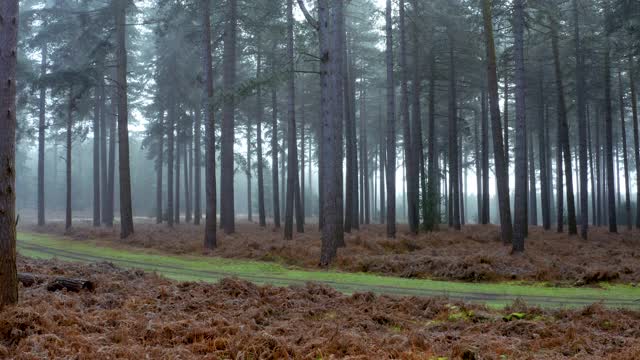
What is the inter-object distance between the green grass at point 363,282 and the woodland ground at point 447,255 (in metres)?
0.84

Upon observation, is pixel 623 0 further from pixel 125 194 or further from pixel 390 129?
pixel 125 194

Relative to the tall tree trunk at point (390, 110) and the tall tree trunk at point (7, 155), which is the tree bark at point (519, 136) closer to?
the tall tree trunk at point (390, 110)

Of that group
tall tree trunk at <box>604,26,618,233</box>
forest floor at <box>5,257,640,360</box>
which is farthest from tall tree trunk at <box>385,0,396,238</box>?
forest floor at <box>5,257,640,360</box>

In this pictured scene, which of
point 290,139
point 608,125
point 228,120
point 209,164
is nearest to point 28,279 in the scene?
point 209,164

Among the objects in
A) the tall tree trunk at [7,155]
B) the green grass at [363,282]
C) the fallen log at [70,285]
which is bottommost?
the green grass at [363,282]

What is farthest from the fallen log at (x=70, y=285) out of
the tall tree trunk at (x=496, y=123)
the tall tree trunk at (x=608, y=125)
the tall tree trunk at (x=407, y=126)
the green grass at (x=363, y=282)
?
the tall tree trunk at (x=608, y=125)

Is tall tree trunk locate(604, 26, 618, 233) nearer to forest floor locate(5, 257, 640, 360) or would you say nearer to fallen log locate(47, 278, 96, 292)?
forest floor locate(5, 257, 640, 360)

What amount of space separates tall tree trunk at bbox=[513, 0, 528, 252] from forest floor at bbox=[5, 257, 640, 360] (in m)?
9.41

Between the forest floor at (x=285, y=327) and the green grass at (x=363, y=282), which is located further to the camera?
the green grass at (x=363, y=282)

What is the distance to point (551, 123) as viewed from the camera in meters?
37.8

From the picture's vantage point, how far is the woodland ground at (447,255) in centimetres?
1398

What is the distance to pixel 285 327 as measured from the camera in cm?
700

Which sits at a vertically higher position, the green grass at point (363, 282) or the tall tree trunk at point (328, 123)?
the tall tree trunk at point (328, 123)

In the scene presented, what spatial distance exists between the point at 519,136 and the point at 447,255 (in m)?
5.23
